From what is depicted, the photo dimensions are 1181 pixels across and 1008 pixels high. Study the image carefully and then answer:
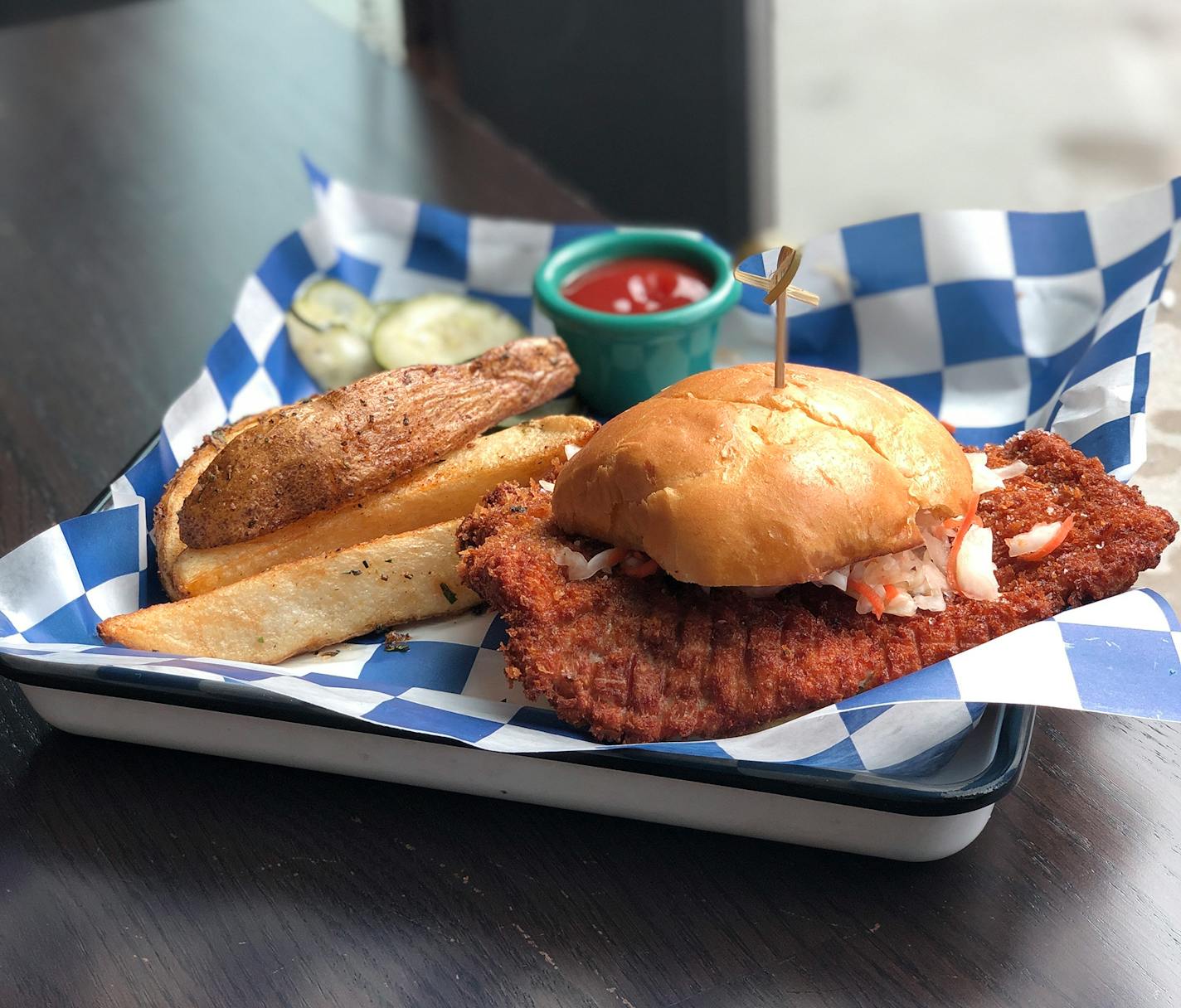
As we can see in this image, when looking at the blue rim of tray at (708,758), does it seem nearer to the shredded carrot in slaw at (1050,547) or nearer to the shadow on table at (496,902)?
the shadow on table at (496,902)

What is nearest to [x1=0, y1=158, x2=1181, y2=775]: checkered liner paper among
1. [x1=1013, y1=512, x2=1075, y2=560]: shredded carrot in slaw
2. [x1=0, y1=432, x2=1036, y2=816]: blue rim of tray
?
[x1=0, y1=432, x2=1036, y2=816]: blue rim of tray

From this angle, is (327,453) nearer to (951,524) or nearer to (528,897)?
(528,897)

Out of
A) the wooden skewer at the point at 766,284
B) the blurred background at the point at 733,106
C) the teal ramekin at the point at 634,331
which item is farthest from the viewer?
the blurred background at the point at 733,106

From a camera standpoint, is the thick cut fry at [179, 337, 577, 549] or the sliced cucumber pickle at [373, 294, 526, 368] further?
the sliced cucumber pickle at [373, 294, 526, 368]

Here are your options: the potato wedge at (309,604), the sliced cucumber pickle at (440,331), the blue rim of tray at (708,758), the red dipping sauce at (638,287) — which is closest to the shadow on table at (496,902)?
the blue rim of tray at (708,758)

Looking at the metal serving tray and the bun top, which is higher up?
the bun top

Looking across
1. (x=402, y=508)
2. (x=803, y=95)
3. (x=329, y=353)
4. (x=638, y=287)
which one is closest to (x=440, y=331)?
(x=329, y=353)

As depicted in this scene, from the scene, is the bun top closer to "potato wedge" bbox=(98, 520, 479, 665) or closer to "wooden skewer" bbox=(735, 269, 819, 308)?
"wooden skewer" bbox=(735, 269, 819, 308)
